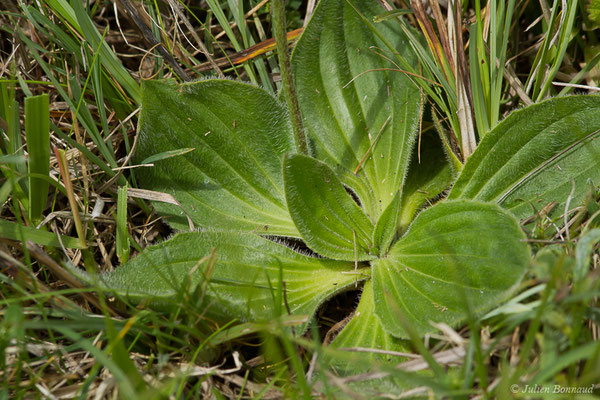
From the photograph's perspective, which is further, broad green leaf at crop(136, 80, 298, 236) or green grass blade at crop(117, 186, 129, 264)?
broad green leaf at crop(136, 80, 298, 236)

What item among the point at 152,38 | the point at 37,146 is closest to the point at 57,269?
the point at 37,146

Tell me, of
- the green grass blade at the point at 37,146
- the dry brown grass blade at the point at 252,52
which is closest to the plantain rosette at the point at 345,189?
the dry brown grass blade at the point at 252,52

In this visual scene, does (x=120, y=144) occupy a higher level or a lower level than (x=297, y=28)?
lower

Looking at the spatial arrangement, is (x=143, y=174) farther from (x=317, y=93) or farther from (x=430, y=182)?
(x=430, y=182)

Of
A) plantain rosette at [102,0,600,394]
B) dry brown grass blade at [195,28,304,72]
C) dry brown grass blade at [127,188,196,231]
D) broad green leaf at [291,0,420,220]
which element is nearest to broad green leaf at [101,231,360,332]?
plantain rosette at [102,0,600,394]

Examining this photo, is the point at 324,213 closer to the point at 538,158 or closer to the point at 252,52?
the point at 538,158

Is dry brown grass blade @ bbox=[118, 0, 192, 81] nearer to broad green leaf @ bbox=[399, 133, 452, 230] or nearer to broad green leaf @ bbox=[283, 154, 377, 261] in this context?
broad green leaf @ bbox=[283, 154, 377, 261]

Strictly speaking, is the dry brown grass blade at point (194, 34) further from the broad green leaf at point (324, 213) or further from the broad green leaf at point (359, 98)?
the broad green leaf at point (324, 213)

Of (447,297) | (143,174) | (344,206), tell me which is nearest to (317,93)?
(344,206)
